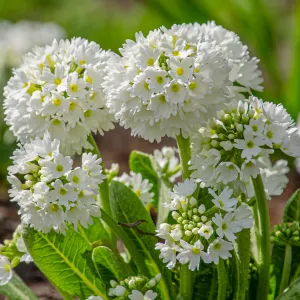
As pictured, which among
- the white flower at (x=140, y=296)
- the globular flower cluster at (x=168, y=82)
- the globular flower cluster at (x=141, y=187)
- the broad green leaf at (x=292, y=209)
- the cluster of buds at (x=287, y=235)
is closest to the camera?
the globular flower cluster at (x=168, y=82)

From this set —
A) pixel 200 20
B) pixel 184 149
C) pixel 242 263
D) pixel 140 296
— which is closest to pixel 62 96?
pixel 184 149

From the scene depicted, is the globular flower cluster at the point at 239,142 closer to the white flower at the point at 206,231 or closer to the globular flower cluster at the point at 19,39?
the white flower at the point at 206,231

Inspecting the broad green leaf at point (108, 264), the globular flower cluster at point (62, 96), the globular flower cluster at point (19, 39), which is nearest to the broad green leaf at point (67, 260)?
the broad green leaf at point (108, 264)

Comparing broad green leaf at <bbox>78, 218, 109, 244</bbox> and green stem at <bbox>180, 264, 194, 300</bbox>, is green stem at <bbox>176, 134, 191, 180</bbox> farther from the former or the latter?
broad green leaf at <bbox>78, 218, 109, 244</bbox>

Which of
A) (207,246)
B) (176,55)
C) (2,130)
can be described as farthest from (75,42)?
(2,130)

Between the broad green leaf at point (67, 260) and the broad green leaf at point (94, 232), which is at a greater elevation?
the broad green leaf at point (94, 232)

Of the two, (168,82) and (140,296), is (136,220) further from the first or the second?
(168,82)

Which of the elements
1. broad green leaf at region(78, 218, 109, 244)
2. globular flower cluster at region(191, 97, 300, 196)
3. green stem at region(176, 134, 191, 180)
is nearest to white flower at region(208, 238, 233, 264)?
globular flower cluster at region(191, 97, 300, 196)

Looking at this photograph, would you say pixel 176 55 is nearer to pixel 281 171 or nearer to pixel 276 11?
pixel 281 171
